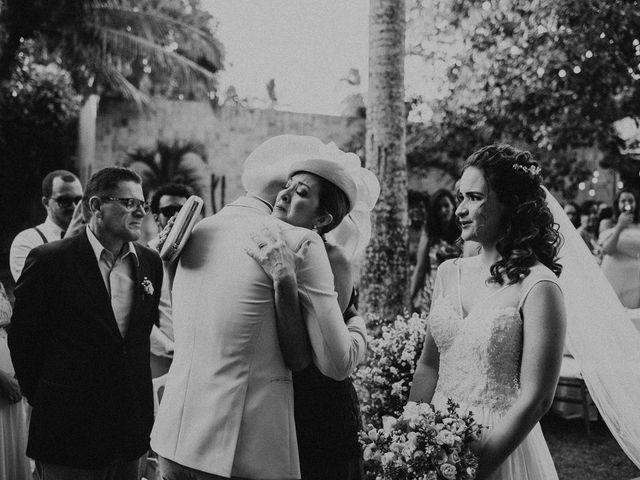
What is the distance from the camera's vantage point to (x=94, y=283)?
3406mm

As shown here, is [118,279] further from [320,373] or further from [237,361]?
[237,361]

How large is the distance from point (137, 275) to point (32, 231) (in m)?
1.75

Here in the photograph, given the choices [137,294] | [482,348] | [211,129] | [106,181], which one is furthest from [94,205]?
[211,129]

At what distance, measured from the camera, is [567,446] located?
6.76m

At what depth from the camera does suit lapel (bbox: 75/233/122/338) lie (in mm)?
3369

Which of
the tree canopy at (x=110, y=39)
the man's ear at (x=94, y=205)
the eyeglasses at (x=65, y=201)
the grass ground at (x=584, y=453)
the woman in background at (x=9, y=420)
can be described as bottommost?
the grass ground at (x=584, y=453)

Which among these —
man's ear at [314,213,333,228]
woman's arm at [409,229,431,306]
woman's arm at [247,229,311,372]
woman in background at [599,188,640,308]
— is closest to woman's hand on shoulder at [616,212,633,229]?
woman in background at [599,188,640,308]

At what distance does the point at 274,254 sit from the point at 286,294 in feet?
0.47

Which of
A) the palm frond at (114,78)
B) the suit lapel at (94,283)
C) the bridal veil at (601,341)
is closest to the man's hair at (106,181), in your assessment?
the suit lapel at (94,283)

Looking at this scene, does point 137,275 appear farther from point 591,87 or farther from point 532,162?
point 591,87

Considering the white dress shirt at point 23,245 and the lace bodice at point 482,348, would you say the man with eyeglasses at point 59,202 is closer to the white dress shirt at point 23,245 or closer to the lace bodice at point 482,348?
the white dress shirt at point 23,245

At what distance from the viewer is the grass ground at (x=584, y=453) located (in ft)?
19.6

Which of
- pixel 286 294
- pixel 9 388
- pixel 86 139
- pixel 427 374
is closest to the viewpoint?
pixel 286 294

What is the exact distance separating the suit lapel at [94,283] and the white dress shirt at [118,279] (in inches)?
1.6
